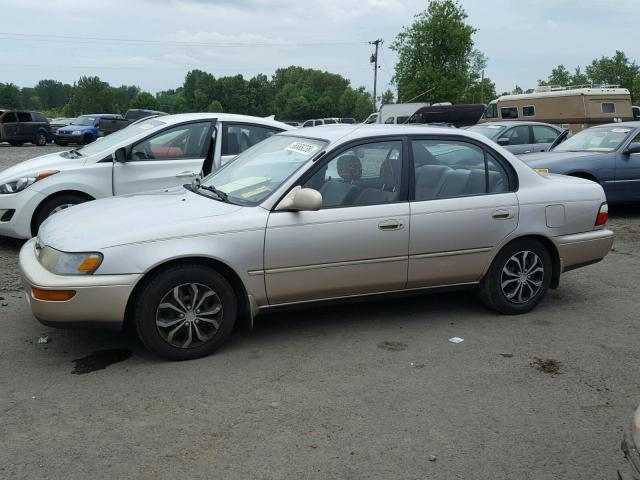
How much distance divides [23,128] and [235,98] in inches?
3083

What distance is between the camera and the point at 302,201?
4.46 meters


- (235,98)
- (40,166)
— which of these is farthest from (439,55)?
(235,98)

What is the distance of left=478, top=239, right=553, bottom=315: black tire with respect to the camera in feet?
17.4

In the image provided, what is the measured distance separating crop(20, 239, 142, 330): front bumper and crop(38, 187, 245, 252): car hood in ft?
0.69

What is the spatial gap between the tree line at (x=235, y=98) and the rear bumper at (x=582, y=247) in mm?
83624

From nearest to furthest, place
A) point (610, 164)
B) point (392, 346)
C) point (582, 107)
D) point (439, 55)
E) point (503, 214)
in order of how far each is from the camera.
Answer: point (392, 346) < point (503, 214) < point (610, 164) < point (582, 107) < point (439, 55)

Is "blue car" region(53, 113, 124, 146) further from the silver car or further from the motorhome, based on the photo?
the silver car

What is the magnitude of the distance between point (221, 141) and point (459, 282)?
3.69 meters

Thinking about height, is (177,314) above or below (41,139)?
below

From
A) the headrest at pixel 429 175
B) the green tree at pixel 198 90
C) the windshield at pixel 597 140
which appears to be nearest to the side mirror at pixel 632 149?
the windshield at pixel 597 140

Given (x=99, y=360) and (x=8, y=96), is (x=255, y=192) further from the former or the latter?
(x=8, y=96)

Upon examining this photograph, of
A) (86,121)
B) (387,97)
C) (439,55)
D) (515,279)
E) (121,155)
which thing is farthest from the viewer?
(387,97)

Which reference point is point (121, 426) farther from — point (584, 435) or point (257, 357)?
point (584, 435)

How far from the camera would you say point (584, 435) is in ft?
11.4
